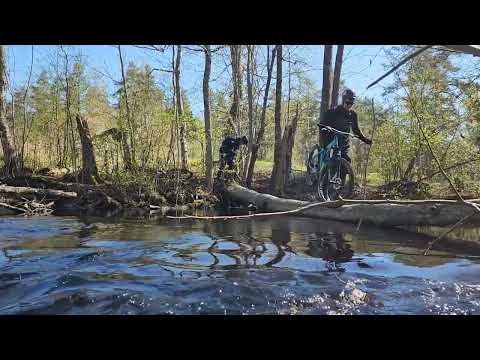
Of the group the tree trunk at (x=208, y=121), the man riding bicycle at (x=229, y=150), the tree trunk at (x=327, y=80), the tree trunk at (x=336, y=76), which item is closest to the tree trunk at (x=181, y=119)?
the tree trunk at (x=208, y=121)

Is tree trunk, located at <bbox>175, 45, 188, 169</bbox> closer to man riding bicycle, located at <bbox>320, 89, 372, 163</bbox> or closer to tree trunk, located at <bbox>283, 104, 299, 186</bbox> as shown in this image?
tree trunk, located at <bbox>283, 104, 299, 186</bbox>

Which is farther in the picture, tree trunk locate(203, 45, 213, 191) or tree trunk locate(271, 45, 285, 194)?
tree trunk locate(271, 45, 285, 194)

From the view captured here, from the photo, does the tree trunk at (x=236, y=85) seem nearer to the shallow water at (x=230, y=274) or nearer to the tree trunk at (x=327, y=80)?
the tree trunk at (x=327, y=80)

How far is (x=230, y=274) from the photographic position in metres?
4.30

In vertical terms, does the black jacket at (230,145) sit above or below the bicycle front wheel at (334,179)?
above

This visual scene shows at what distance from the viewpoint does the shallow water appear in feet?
11.0

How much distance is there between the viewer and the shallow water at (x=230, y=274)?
3.35m

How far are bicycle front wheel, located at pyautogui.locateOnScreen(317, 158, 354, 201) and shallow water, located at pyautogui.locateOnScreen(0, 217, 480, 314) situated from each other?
167 centimetres

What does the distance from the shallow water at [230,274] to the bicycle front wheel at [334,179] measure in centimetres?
167

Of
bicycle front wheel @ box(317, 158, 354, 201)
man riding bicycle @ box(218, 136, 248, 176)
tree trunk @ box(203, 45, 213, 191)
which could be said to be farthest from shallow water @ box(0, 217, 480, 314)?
man riding bicycle @ box(218, 136, 248, 176)

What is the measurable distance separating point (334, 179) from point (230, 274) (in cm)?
501

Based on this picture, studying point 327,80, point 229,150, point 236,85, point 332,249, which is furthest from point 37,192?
point 327,80

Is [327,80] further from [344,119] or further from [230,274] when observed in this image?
[230,274]
